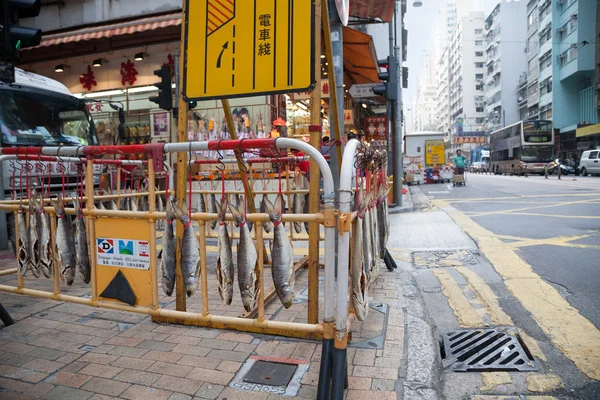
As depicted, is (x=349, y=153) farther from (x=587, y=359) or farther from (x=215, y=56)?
(x=587, y=359)

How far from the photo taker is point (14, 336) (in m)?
3.32

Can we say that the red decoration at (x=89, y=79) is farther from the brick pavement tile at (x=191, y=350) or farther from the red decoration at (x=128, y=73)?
the brick pavement tile at (x=191, y=350)

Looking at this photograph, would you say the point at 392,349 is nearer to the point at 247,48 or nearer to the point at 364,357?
the point at 364,357

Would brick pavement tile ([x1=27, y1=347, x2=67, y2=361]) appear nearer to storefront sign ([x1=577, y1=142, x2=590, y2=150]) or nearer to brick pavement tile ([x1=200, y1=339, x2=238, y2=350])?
brick pavement tile ([x1=200, y1=339, x2=238, y2=350])

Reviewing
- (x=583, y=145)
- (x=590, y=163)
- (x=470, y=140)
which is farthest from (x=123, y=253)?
(x=470, y=140)

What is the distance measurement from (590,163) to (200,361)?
111 feet

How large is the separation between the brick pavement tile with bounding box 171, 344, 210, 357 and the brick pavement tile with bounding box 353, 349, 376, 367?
1.07 m

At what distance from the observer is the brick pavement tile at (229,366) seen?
2.73 metres

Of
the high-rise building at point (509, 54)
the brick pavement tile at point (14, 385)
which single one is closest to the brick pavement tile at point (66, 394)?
the brick pavement tile at point (14, 385)

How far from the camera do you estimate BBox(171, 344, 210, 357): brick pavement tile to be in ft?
9.74

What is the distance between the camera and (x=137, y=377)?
105 inches

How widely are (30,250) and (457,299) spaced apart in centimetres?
395

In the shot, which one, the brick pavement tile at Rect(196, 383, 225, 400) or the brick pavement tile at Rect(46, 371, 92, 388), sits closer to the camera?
the brick pavement tile at Rect(196, 383, 225, 400)

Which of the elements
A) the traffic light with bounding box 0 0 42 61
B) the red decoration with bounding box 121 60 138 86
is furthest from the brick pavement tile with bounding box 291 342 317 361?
the red decoration with bounding box 121 60 138 86
